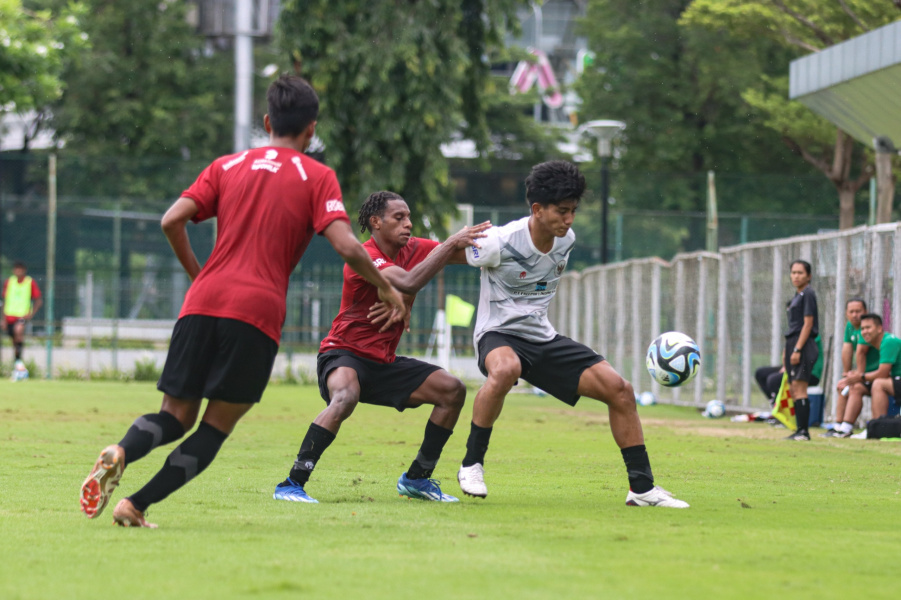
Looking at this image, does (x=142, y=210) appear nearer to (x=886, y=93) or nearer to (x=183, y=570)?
(x=886, y=93)

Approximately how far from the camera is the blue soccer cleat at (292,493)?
259 inches

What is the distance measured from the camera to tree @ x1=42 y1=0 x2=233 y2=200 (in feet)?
142

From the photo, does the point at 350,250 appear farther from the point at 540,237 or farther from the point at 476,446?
the point at 476,446

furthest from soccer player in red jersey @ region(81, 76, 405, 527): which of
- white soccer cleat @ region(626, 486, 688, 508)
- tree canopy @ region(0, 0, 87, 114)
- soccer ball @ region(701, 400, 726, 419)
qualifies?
tree canopy @ region(0, 0, 87, 114)

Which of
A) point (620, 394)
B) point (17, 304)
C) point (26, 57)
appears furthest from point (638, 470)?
point (26, 57)

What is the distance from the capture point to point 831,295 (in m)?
14.8

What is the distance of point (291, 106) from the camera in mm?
5555

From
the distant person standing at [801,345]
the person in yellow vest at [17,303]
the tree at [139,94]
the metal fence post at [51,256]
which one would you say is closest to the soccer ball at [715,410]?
the distant person standing at [801,345]

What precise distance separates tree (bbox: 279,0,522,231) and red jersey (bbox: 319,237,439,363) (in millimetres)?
18351

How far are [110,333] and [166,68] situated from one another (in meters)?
19.3

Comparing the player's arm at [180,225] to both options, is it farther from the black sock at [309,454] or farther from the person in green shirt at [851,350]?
the person in green shirt at [851,350]

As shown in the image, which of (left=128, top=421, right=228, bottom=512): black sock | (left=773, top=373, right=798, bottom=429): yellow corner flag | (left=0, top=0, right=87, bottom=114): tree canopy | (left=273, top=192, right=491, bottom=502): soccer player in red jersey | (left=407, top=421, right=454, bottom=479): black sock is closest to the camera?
(left=128, top=421, right=228, bottom=512): black sock

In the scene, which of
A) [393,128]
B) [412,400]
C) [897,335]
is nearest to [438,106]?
[393,128]

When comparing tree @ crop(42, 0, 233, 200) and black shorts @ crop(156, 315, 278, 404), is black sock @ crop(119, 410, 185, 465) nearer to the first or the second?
black shorts @ crop(156, 315, 278, 404)
